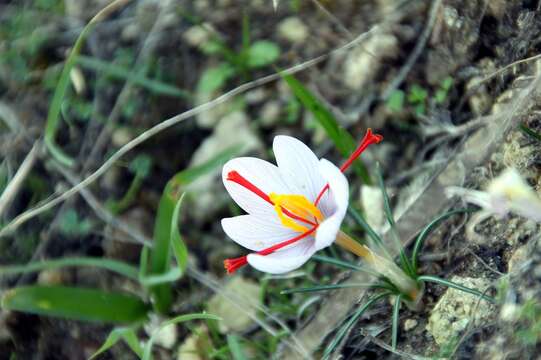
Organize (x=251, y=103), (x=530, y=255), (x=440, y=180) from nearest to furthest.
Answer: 1. (x=530, y=255)
2. (x=440, y=180)
3. (x=251, y=103)

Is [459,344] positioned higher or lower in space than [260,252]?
lower

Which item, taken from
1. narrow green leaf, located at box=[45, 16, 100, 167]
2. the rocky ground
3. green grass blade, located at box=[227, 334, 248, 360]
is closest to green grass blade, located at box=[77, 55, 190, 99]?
the rocky ground

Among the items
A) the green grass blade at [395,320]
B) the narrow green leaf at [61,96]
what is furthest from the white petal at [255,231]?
the narrow green leaf at [61,96]

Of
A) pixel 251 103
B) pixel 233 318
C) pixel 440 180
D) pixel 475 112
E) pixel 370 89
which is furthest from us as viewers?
pixel 251 103

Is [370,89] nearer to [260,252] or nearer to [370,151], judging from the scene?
[370,151]

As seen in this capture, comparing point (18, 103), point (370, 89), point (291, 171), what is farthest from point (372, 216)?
point (18, 103)

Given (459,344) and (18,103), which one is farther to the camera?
(18,103)

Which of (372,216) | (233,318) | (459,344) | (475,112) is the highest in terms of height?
(475,112)

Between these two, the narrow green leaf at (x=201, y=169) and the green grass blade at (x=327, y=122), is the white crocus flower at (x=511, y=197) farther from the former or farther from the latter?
the narrow green leaf at (x=201, y=169)
